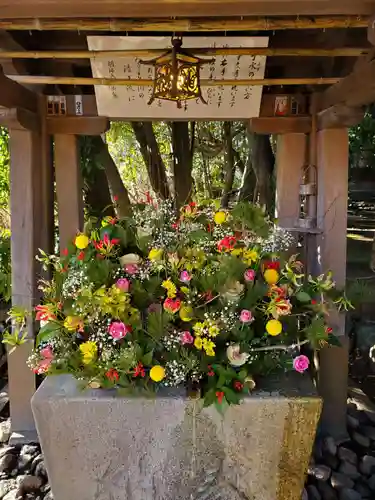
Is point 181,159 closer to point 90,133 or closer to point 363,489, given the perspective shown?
point 90,133

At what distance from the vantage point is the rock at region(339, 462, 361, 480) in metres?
3.12

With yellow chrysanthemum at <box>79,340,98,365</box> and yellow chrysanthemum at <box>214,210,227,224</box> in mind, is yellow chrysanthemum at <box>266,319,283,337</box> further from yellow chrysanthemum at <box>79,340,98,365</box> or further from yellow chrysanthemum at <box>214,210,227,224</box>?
yellow chrysanthemum at <box>79,340,98,365</box>

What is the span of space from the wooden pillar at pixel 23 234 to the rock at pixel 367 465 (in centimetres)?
218

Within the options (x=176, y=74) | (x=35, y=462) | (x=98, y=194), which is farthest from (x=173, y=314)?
(x=98, y=194)

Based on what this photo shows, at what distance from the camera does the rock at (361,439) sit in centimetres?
343

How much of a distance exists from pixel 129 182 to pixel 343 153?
187 inches

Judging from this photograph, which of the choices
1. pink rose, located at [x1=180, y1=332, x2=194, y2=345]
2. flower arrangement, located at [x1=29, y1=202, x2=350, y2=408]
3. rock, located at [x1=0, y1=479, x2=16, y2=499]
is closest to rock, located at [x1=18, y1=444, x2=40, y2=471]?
rock, located at [x1=0, y1=479, x2=16, y2=499]

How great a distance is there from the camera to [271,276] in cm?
242

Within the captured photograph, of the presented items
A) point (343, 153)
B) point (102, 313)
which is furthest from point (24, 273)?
point (343, 153)

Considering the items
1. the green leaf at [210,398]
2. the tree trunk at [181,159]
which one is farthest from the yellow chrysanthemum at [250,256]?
the tree trunk at [181,159]

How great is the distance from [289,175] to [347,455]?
198 cm

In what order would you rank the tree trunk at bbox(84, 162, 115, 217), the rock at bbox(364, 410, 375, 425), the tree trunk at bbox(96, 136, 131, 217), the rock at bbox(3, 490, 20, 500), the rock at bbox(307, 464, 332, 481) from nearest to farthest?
1. the rock at bbox(3, 490, 20, 500)
2. the rock at bbox(307, 464, 332, 481)
3. the rock at bbox(364, 410, 375, 425)
4. the tree trunk at bbox(96, 136, 131, 217)
5. the tree trunk at bbox(84, 162, 115, 217)

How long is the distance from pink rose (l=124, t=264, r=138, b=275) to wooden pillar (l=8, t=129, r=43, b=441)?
4.02 feet

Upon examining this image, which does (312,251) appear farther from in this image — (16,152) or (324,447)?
(16,152)
